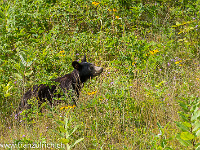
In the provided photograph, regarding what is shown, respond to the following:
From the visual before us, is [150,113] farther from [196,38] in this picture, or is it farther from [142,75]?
[196,38]

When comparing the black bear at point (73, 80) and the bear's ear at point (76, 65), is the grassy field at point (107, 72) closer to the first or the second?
the black bear at point (73, 80)

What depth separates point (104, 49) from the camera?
729cm

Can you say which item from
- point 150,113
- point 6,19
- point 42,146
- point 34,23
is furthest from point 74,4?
point 42,146

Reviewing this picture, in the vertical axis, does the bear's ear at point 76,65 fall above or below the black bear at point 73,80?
above

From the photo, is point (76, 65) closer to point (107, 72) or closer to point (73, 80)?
point (73, 80)

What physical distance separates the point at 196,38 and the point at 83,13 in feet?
10.2

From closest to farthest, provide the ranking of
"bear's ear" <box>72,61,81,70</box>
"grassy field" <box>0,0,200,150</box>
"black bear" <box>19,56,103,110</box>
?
"grassy field" <box>0,0,200,150</box> < "black bear" <box>19,56,103,110</box> < "bear's ear" <box>72,61,81,70</box>

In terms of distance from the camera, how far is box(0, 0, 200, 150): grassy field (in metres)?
3.88

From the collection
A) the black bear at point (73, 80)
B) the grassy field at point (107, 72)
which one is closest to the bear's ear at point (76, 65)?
the black bear at point (73, 80)

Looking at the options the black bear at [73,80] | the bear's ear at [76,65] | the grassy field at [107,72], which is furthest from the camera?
the bear's ear at [76,65]

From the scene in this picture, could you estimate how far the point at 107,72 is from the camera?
21.7 ft

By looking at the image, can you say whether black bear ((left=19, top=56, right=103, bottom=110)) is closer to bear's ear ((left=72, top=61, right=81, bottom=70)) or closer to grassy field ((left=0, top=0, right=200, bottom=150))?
bear's ear ((left=72, top=61, right=81, bottom=70))

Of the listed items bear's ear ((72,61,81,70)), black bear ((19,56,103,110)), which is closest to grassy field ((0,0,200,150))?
black bear ((19,56,103,110))

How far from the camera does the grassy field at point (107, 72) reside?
153 inches
